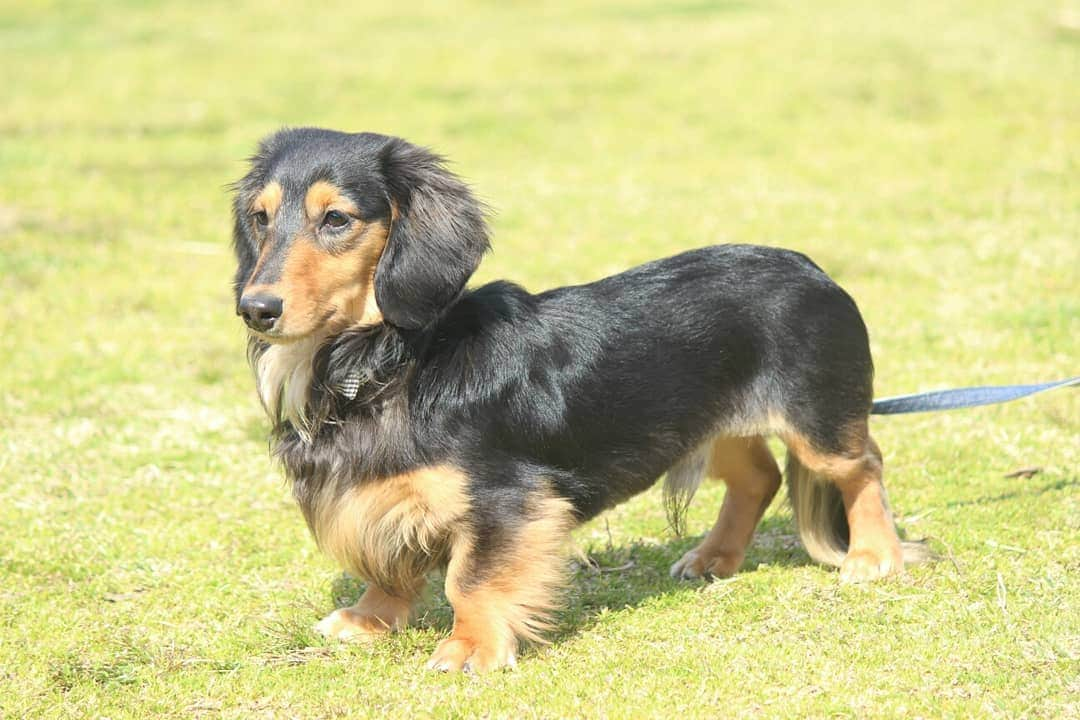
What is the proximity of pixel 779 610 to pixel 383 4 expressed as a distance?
2013 centimetres

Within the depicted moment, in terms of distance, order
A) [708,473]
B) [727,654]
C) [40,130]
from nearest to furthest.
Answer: [727,654] < [708,473] < [40,130]

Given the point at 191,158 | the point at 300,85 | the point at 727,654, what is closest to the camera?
the point at 727,654

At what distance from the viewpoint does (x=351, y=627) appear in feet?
14.8

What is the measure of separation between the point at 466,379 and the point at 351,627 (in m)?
1.04

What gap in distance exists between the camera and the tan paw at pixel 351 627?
4488 millimetres

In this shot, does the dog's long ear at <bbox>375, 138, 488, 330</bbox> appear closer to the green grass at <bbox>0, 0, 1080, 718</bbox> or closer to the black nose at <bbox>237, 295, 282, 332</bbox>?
the black nose at <bbox>237, 295, 282, 332</bbox>

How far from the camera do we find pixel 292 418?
4.25 meters

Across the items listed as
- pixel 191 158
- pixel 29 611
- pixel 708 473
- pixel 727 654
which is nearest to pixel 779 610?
pixel 727 654

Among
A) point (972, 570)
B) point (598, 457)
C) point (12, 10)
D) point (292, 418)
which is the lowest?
point (972, 570)

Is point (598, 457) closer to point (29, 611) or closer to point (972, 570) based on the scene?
point (972, 570)

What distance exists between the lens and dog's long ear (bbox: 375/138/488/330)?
405 centimetres

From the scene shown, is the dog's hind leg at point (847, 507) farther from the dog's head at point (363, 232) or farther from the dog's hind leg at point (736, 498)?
the dog's head at point (363, 232)

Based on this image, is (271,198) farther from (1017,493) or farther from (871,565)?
(1017,493)

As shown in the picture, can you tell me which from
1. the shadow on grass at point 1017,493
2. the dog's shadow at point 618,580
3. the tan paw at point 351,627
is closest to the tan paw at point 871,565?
the dog's shadow at point 618,580
